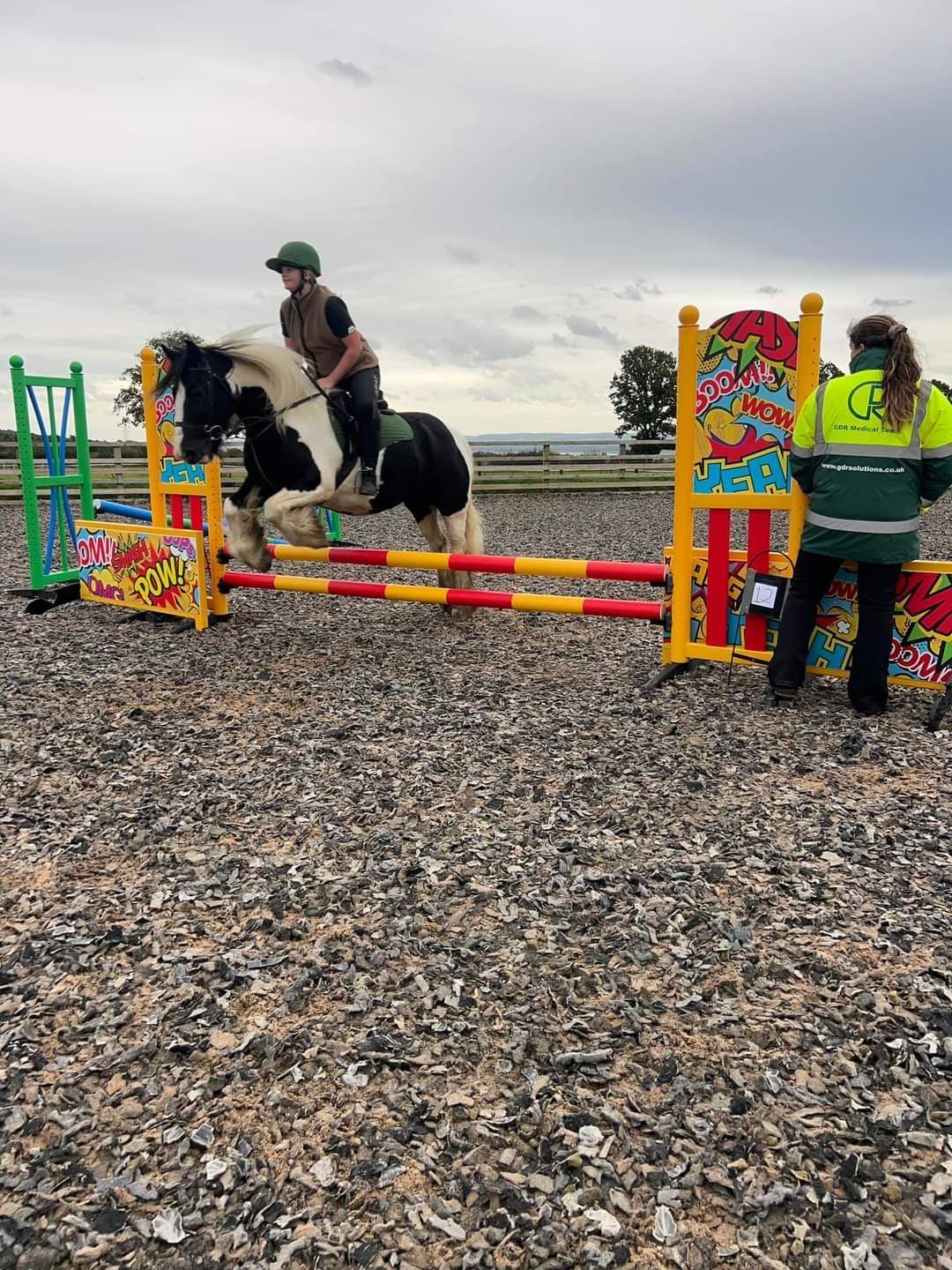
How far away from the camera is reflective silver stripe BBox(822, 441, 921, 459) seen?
4234 mm

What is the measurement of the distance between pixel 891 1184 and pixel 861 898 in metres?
1.14

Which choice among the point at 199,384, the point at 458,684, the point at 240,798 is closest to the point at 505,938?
the point at 240,798

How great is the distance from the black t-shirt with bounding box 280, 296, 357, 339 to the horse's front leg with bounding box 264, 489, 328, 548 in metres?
1.09

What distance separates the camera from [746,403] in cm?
479

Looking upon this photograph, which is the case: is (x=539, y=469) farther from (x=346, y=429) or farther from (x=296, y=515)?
(x=296, y=515)

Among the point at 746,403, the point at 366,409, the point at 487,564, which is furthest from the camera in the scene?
the point at 366,409

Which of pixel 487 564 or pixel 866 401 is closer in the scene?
pixel 866 401

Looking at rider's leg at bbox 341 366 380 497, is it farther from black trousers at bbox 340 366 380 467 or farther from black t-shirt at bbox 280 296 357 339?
black t-shirt at bbox 280 296 357 339

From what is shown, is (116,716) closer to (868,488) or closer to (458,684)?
(458,684)

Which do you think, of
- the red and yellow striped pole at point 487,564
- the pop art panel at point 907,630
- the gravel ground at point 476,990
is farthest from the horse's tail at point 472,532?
the pop art panel at point 907,630

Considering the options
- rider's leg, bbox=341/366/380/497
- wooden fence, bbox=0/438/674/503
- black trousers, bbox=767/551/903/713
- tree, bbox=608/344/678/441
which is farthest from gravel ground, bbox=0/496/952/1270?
tree, bbox=608/344/678/441

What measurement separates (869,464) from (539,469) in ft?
62.6

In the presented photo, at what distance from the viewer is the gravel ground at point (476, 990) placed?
165cm

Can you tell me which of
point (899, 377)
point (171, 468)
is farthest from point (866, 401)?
point (171, 468)
